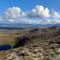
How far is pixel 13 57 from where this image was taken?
21.8 metres

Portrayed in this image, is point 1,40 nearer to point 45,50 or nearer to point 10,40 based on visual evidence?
point 10,40

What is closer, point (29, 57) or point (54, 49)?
point (29, 57)

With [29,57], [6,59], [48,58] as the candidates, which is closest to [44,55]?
[48,58]

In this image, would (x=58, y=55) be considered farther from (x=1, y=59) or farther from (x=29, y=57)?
(x=1, y=59)

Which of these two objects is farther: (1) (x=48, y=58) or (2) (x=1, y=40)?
(2) (x=1, y=40)

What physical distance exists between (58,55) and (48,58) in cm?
113

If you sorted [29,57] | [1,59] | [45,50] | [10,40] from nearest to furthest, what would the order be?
[29,57]
[1,59]
[45,50]
[10,40]

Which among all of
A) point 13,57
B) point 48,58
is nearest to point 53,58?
point 48,58

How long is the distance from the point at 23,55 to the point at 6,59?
165cm

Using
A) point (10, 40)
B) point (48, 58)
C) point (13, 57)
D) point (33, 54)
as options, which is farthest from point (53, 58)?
point (10, 40)

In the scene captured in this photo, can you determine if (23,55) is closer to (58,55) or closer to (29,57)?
(29,57)

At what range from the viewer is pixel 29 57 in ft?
71.2

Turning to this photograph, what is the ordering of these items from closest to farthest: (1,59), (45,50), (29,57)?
1. (29,57)
2. (1,59)
3. (45,50)

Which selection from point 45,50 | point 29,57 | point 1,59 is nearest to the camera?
point 29,57
